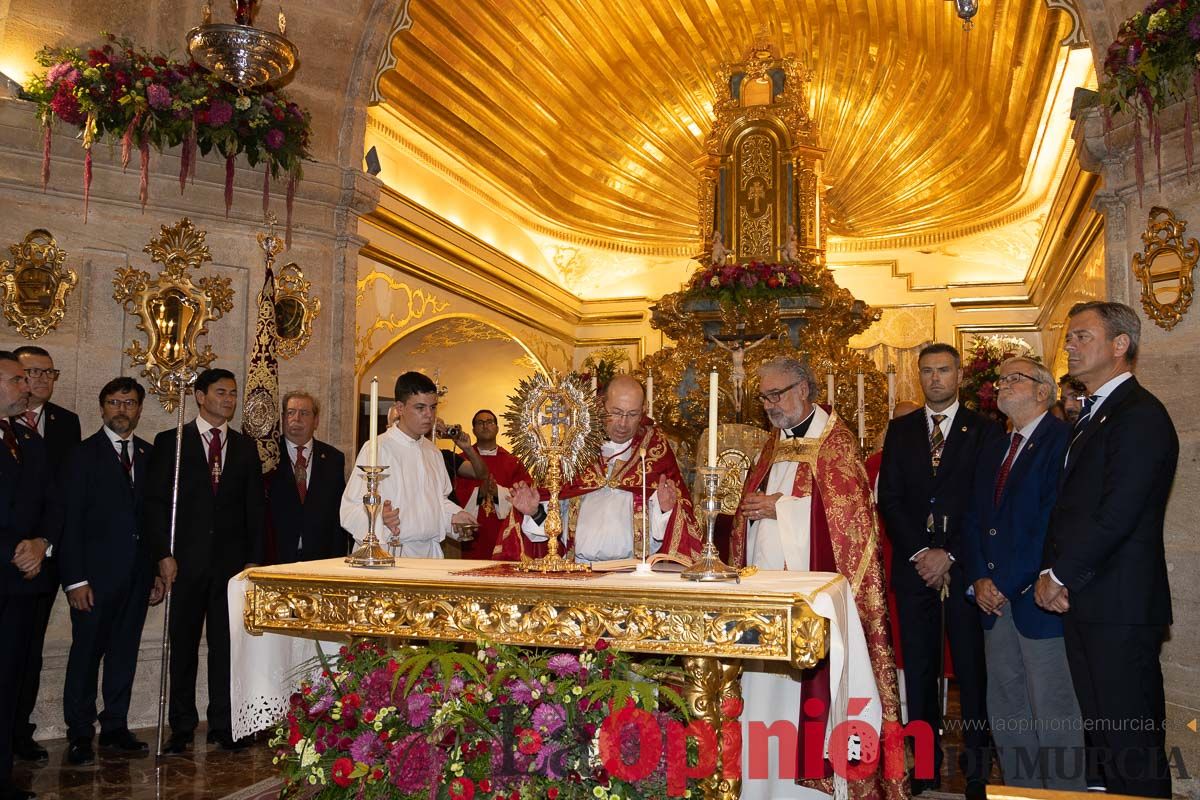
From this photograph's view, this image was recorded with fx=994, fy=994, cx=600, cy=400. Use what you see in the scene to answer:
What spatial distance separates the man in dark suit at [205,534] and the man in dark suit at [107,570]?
0.13 metres

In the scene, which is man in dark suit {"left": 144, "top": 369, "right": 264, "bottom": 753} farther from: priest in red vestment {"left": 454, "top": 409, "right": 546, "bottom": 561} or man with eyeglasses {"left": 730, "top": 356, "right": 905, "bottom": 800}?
man with eyeglasses {"left": 730, "top": 356, "right": 905, "bottom": 800}

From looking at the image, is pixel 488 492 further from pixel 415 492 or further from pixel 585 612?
pixel 585 612

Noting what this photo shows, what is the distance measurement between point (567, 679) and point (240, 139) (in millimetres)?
4094

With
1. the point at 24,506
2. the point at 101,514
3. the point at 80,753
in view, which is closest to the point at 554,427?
the point at 24,506

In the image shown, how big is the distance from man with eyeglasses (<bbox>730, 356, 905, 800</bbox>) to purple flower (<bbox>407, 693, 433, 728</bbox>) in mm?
1152

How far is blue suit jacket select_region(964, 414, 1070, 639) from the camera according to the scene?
12.7 feet

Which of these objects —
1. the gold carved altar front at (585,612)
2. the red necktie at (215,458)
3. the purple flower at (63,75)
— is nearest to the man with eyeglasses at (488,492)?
the red necktie at (215,458)

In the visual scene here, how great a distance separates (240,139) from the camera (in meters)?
5.69

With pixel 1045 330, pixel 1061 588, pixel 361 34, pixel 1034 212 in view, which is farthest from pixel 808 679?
pixel 1034 212

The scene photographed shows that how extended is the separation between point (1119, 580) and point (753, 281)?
5920mm

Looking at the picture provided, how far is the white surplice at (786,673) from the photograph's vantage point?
3.23 metres

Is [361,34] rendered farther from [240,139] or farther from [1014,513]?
[1014,513]

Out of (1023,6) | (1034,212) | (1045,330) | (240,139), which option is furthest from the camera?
(1034,212)

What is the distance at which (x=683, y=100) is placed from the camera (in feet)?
39.6
